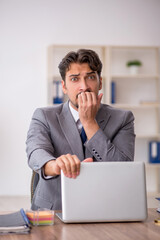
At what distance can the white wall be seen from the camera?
5770 mm

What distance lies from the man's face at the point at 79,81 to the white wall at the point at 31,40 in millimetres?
3741

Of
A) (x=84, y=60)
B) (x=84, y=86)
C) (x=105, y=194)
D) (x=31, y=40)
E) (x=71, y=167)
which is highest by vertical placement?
(x=31, y=40)

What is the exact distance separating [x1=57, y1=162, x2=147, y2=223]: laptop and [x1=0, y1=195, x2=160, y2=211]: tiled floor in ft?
10.6

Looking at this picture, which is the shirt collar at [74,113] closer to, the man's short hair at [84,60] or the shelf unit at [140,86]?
the man's short hair at [84,60]

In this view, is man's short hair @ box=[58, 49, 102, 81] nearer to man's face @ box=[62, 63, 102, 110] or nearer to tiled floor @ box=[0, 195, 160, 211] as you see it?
man's face @ box=[62, 63, 102, 110]

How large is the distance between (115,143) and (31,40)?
4041 millimetres

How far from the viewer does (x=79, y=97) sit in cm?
205

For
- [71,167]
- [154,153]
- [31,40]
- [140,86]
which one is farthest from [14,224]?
[140,86]

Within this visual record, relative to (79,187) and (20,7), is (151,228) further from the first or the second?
(20,7)

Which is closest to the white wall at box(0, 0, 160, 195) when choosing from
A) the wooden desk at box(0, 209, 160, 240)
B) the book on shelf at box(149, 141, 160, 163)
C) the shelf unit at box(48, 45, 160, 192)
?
the shelf unit at box(48, 45, 160, 192)

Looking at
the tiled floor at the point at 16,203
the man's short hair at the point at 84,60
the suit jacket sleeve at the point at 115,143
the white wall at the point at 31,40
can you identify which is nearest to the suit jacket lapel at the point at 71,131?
the suit jacket sleeve at the point at 115,143

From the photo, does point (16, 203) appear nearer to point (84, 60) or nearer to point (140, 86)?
point (140, 86)

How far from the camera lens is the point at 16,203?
16.7ft

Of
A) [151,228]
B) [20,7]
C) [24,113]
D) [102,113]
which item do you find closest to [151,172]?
[24,113]
